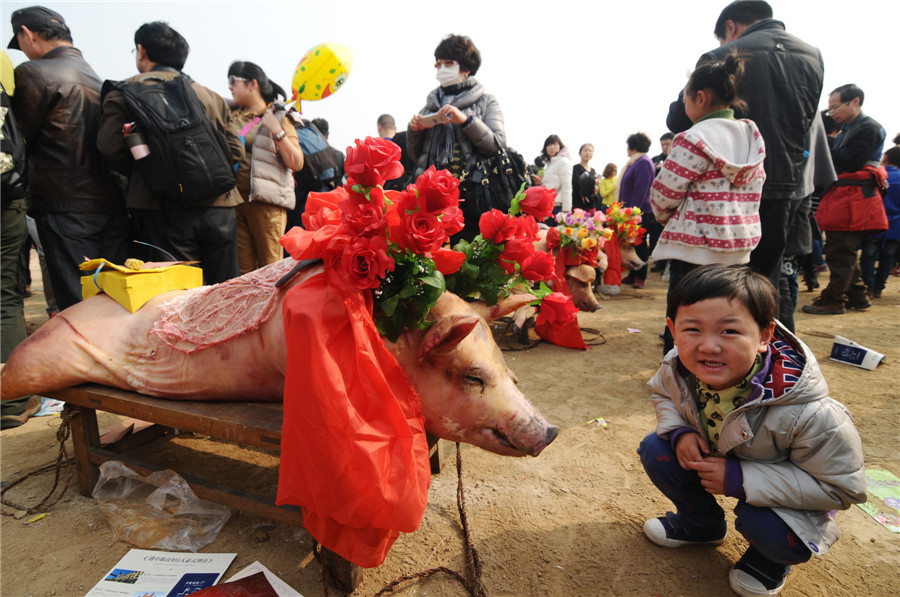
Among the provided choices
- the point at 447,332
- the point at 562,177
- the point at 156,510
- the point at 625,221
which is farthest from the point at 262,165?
the point at 562,177

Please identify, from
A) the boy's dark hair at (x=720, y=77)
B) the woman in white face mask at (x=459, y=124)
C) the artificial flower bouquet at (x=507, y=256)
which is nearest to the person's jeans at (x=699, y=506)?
the artificial flower bouquet at (x=507, y=256)

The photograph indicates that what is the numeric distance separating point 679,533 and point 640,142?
7.08m

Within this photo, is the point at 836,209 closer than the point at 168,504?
No

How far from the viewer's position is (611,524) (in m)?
2.23

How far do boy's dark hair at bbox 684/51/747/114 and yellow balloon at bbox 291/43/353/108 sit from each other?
3464mm

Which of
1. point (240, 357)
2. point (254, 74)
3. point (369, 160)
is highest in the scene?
point (254, 74)

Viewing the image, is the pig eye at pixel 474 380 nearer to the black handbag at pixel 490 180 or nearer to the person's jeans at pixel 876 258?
the black handbag at pixel 490 180

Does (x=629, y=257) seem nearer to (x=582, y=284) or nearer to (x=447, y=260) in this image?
(x=582, y=284)

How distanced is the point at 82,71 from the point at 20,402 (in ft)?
7.89

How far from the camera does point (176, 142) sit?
3.15 m

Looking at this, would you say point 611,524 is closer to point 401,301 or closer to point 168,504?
point 401,301

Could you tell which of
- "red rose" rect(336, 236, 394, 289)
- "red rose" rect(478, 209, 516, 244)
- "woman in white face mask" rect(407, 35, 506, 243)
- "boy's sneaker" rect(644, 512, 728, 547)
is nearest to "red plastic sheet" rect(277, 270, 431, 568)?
"red rose" rect(336, 236, 394, 289)

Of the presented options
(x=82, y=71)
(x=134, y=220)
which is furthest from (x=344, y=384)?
(x=82, y=71)

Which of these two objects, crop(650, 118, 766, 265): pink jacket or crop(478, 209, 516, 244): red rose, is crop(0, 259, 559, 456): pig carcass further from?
crop(650, 118, 766, 265): pink jacket
